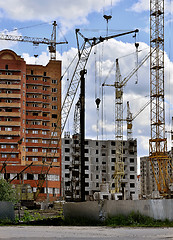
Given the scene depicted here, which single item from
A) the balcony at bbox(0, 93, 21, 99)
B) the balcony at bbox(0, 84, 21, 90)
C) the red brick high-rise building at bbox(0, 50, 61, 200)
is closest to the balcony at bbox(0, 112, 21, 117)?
the red brick high-rise building at bbox(0, 50, 61, 200)

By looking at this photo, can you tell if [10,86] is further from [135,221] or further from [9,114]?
[135,221]

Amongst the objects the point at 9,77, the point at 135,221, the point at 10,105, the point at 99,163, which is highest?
the point at 9,77

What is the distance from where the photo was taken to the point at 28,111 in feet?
520

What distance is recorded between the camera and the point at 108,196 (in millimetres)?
70125

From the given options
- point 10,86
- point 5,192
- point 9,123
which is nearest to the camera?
Answer: point 5,192

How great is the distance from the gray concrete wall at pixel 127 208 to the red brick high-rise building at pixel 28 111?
109m

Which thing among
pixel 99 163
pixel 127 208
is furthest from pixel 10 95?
pixel 127 208

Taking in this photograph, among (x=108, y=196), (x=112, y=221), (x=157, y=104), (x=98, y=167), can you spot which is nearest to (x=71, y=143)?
(x=98, y=167)

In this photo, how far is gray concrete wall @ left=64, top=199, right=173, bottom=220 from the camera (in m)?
28.9

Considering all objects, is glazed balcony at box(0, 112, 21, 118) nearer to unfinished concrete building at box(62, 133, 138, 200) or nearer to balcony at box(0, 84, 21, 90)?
balcony at box(0, 84, 21, 90)

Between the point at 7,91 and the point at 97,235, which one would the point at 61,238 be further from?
the point at 7,91

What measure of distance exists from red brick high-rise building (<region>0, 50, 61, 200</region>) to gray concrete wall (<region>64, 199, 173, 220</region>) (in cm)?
10870

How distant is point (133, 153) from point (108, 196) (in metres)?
105

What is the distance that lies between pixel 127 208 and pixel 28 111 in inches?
5196
